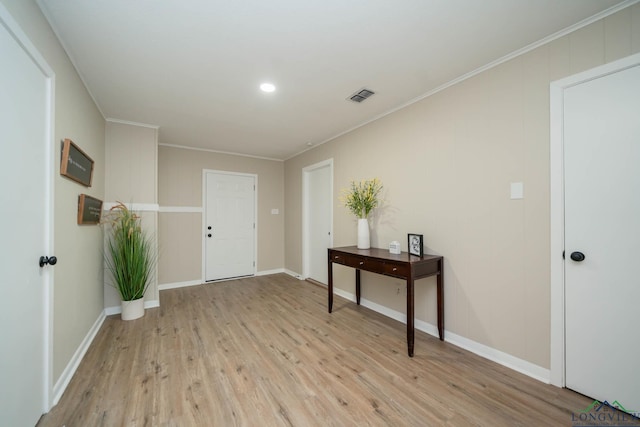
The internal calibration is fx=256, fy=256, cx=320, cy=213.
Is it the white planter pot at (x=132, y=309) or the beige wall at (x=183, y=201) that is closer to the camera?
the white planter pot at (x=132, y=309)

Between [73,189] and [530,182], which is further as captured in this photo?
[73,189]

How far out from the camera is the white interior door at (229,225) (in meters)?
4.78

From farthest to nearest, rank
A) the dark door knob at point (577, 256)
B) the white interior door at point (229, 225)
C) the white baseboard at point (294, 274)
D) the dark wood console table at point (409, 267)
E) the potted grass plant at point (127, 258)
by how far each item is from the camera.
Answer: the white baseboard at point (294, 274), the white interior door at point (229, 225), the potted grass plant at point (127, 258), the dark wood console table at point (409, 267), the dark door knob at point (577, 256)

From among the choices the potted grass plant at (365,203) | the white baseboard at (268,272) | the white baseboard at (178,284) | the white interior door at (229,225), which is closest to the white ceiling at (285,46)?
the potted grass plant at (365,203)

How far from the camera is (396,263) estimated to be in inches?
93.0

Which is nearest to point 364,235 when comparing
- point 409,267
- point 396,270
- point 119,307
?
point 396,270

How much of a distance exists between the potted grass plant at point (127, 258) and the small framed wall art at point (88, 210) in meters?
0.27

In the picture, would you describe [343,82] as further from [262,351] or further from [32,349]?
[32,349]

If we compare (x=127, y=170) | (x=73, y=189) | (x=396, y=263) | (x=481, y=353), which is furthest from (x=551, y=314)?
(x=127, y=170)

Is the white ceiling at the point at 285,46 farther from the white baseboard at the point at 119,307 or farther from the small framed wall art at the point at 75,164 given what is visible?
the white baseboard at the point at 119,307

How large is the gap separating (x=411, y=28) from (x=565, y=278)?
6.72 feet

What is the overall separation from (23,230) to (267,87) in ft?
6.73

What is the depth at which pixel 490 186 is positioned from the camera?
7.20 feet

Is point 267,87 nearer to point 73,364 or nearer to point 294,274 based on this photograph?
point 73,364
